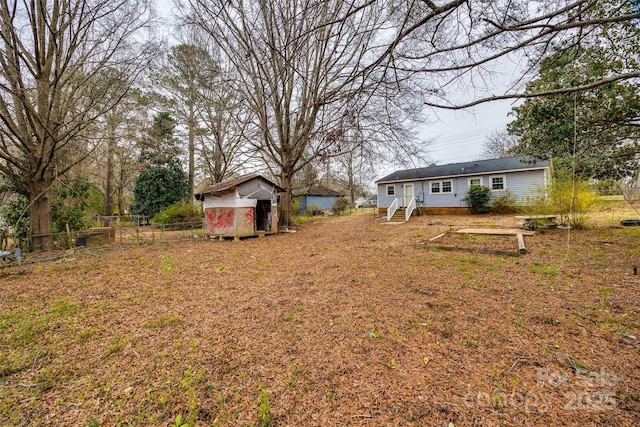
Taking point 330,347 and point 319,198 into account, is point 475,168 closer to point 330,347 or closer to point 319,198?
point 319,198

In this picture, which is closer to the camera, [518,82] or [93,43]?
[518,82]

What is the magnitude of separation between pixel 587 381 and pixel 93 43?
42.0ft

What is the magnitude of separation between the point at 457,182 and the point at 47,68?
20.5 meters

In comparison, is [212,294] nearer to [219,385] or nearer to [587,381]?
[219,385]

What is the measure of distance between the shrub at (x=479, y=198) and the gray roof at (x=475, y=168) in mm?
1151

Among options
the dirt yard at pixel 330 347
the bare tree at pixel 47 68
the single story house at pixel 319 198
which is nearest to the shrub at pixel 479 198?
the dirt yard at pixel 330 347

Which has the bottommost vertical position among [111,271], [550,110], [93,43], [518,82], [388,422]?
[388,422]

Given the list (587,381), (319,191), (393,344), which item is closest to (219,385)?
(393,344)

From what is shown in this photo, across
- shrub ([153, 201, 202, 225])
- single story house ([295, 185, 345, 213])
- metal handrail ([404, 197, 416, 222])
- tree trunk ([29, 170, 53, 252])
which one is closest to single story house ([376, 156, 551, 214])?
metal handrail ([404, 197, 416, 222])

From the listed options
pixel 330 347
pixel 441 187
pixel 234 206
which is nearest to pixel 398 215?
pixel 441 187

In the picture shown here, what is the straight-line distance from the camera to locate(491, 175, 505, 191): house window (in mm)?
16109

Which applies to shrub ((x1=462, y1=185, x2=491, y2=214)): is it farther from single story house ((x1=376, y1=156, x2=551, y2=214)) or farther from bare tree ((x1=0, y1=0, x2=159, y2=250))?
bare tree ((x1=0, y1=0, x2=159, y2=250))

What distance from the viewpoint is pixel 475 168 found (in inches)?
690

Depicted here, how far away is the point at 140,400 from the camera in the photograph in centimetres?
203
